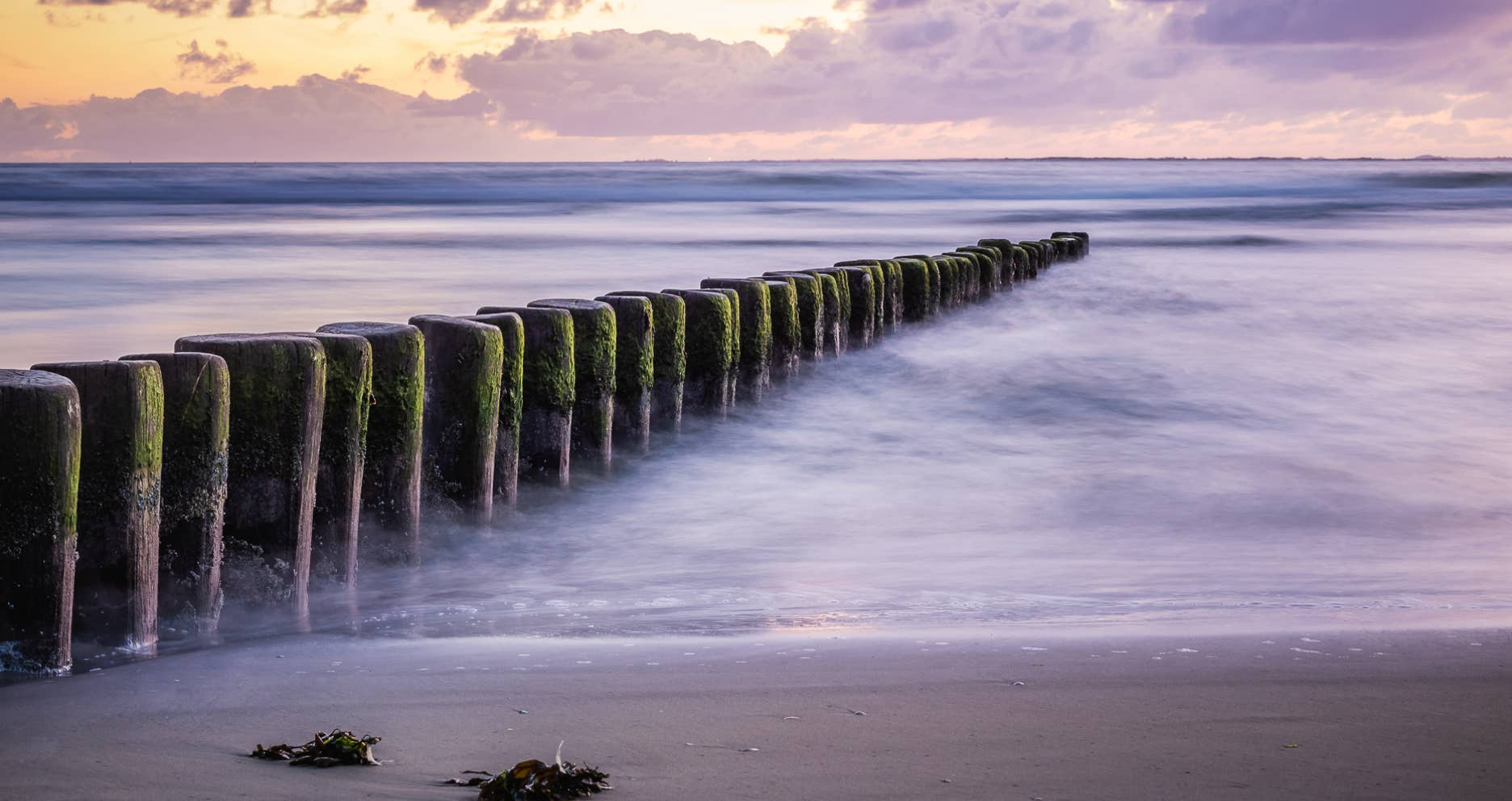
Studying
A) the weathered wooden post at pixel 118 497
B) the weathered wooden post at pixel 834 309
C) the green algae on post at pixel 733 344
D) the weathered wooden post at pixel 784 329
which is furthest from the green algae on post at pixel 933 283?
the weathered wooden post at pixel 118 497

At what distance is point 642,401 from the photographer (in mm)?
5816

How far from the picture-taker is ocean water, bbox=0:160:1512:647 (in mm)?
4125

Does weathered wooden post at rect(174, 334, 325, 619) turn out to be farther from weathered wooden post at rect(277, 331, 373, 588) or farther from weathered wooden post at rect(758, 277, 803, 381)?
weathered wooden post at rect(758, 277, 803, 381)

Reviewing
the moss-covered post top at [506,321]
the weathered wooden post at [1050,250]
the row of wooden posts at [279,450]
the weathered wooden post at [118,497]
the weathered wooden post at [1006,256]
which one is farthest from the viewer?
the weathered wooden post at [1050,250]

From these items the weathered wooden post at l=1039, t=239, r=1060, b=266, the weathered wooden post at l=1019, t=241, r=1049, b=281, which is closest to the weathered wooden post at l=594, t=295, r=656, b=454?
the weathered wooden post at l=1019, t=241, r=1049, b=281

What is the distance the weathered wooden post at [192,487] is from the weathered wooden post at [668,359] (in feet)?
8.71

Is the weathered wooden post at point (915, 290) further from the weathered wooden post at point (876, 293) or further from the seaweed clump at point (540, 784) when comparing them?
the seaweed clump at point (540, 784)

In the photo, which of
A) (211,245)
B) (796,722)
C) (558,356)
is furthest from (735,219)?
(796,722)

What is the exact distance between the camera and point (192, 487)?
335cm

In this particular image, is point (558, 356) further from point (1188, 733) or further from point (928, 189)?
point (928, 189)

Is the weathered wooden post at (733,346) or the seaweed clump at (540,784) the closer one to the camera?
the seaweed clump at (540,784)

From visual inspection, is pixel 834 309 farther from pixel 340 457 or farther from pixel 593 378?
pixel 340 457

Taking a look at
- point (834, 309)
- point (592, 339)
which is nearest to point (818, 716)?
point (592, 339)

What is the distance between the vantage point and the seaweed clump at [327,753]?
2.38 m
